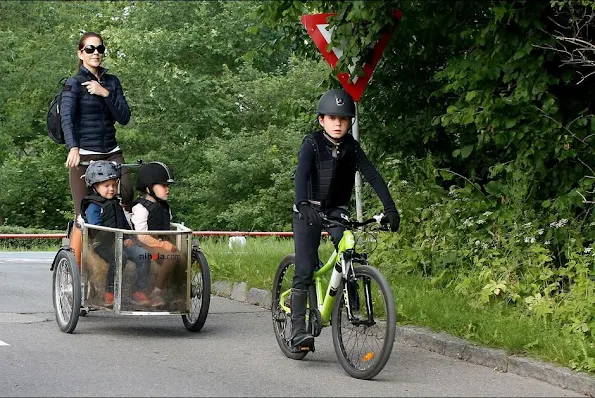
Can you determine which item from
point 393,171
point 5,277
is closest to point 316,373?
point 393,171

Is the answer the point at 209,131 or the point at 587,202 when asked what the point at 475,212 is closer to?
the point at 587,202

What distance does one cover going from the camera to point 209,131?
3944 centimetres

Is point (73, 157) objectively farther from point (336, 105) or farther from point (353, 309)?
point (353, 309)

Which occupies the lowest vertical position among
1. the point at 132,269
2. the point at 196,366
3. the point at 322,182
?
the point at 196,366

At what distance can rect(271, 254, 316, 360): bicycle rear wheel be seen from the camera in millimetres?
7973

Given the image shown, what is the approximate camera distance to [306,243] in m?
7.63

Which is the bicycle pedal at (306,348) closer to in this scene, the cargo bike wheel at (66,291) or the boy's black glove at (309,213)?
the boy's black glove at (309,213)

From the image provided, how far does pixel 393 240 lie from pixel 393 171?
0.91 m

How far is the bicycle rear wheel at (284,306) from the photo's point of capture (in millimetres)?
7973

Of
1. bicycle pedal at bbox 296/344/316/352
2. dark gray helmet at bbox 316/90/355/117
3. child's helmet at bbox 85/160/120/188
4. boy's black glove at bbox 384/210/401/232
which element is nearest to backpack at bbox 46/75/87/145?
child's helmet at bbox 85/160/120/188

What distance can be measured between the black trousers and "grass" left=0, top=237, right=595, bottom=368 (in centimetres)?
123

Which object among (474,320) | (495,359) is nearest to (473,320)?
(474,320)

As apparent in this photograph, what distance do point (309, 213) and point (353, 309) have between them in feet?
2.17

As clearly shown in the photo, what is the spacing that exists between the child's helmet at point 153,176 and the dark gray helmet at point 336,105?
2003 millimetres
